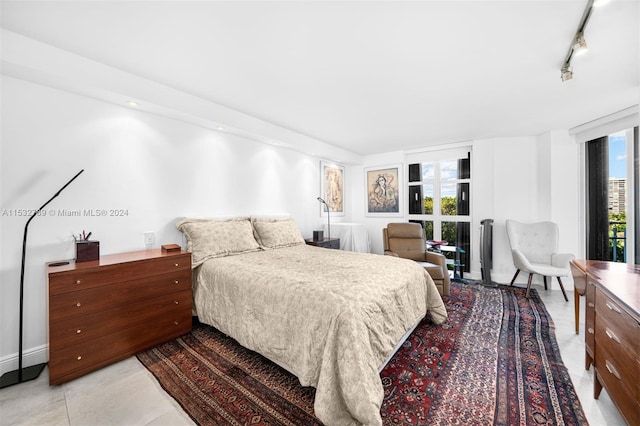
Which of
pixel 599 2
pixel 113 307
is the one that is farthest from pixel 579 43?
pixel 113 307

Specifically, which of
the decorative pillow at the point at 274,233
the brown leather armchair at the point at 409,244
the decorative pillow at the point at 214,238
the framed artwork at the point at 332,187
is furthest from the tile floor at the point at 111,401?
the framed artwork at the point at 332,187

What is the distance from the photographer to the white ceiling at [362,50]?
153 cm

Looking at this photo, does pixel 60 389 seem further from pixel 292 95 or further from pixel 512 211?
pixel 512 211

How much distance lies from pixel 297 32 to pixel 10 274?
285 centimetres

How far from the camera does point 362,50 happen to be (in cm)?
189

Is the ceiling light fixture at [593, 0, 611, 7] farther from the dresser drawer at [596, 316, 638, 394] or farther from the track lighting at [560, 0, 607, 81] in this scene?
the dresser drawer at [596, 316, 638, 394]

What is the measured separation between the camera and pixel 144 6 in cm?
151

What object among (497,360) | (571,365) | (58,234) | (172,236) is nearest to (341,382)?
(497,360)

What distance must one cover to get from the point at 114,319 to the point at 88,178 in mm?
1304

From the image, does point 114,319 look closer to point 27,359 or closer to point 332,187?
point 27,359

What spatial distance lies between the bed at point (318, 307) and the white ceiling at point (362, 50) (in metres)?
1.60

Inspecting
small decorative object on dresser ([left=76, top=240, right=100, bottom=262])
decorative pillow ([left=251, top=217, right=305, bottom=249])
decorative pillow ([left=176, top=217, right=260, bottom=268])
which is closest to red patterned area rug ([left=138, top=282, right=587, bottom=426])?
decorative pillow ([left=176, top=217, right=260, bottom=268])

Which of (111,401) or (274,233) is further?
(274,233)

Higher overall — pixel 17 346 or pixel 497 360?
pixel 17 346
